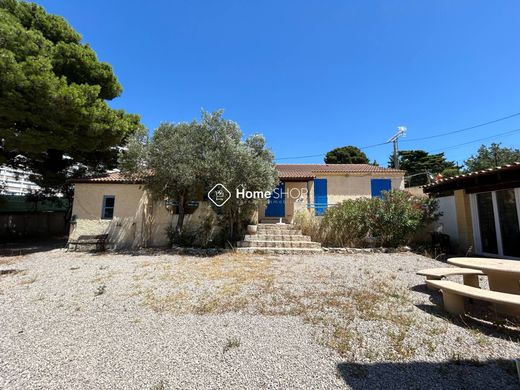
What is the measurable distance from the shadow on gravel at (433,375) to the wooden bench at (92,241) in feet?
39.2

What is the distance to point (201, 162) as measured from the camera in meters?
9.79

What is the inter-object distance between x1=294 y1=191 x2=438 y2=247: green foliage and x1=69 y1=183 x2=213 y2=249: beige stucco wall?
599 cm

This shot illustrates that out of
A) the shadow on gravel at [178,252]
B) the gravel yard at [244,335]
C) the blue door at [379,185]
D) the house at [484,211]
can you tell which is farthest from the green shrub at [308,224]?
the blue door at [379,185]

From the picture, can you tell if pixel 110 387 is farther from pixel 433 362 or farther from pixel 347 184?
pixel 347 184

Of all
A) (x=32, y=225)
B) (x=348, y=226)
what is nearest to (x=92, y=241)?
(x=32, y=225)

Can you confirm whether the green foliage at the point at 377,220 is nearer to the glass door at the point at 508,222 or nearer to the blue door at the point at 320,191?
the glass door at the point at 508,222

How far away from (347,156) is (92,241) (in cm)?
3184

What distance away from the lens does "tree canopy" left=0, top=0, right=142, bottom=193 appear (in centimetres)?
907

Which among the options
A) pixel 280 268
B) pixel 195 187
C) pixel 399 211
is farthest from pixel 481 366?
pixel 195 187

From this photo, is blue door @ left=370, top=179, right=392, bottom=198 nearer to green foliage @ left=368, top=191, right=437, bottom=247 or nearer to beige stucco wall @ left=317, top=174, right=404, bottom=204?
beige stucco wall @ left=317, top=174, right=404, bottom=204

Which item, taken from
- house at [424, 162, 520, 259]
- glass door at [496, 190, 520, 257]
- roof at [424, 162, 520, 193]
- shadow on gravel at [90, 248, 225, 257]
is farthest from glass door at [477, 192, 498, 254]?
shadow on gravel at [90, 248, 225, 257]

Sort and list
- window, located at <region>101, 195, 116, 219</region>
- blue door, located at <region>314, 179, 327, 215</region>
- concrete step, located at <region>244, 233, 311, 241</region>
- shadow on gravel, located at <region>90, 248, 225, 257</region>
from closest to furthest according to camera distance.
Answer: shadow on gravel, located at <region>90, 248, 225, 257</region>, concrete step, located at <region>244, 233, 311, 241</region>, window, located at <region>101, 195, 116, 219</region>, blue door, located at <region>314, 179, 327, 215</region>

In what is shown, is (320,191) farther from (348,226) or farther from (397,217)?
(397,217)

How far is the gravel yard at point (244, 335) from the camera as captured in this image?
8.11ft
